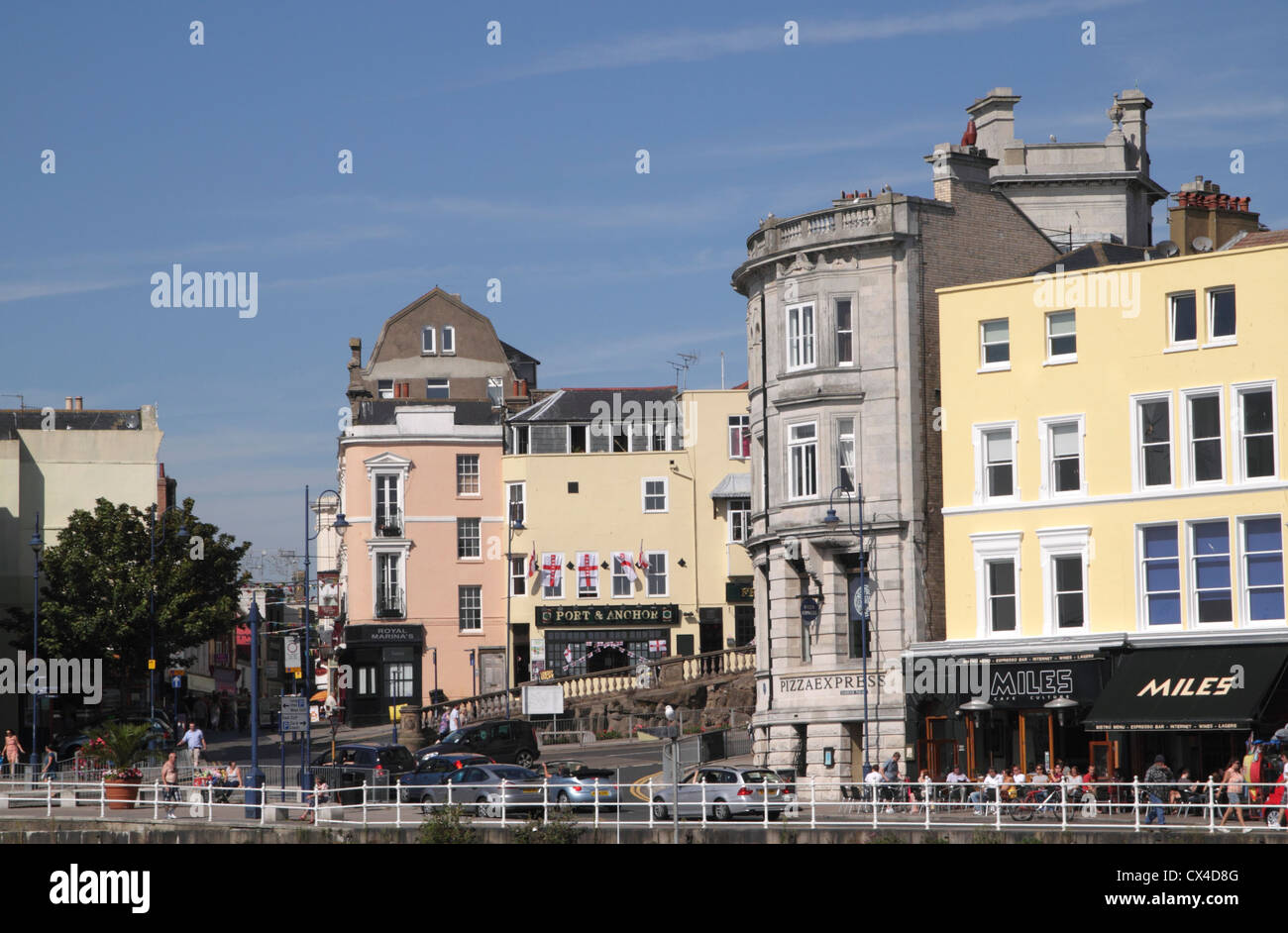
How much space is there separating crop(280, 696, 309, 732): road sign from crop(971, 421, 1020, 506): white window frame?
17.6 m

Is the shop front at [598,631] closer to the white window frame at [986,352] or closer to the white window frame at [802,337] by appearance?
the white window frame at [802,337]

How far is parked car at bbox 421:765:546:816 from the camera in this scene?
44.1 metres

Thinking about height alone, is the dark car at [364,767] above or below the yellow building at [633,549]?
below

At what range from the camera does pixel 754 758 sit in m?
53.4

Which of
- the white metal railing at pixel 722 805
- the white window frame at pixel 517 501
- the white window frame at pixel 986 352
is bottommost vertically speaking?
the white metal railing at pixel 722 805

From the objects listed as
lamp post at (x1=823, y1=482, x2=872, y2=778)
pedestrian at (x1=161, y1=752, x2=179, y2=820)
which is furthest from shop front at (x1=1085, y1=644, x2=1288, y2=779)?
pedestrian at (x1=161, y1=752, x2=179, y2=820)

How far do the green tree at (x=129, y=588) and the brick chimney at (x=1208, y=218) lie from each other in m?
35.4

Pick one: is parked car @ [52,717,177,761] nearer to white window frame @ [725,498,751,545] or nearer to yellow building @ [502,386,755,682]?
yellow building @ [502,386,755,682]

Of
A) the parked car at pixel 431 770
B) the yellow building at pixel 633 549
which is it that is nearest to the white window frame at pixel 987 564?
the parked car at pixel 431 770

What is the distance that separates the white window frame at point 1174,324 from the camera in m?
46.3

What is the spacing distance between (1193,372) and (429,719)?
34.9 meters

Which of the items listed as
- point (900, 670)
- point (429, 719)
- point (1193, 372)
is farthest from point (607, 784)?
point (429, 719)
